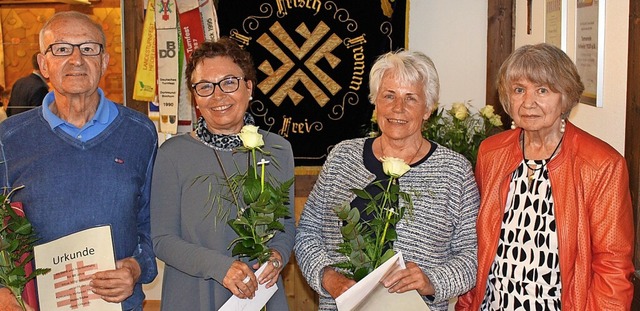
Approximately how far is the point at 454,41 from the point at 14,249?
3.52 metres

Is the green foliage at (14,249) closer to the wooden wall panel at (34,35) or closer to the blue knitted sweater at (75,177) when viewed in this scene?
the blue knitted sweater at (75,177)

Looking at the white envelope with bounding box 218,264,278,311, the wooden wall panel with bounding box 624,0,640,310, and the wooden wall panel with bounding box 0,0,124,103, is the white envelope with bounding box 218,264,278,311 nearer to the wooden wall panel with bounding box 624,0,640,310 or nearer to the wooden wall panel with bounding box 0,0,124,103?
the wooden wall panel with bounding box 624,0,640,310

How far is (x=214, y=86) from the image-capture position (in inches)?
90.7

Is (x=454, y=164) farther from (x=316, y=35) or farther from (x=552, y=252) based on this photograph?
(x=316, y=35)

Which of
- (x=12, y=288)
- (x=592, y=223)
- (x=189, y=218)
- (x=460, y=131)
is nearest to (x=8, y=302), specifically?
(x=12, y=288)

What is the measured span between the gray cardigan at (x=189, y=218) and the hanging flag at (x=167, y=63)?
2490mm

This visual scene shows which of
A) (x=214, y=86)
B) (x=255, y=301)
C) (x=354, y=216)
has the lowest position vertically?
(x=255, y=301)

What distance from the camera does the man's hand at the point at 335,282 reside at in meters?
2.18

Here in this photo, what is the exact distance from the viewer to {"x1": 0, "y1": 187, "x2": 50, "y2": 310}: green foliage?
208 centimetres

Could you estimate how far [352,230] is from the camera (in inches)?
82.0

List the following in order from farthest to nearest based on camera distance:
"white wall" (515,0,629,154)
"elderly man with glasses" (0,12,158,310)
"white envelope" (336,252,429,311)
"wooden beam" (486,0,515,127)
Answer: "wooden beam" (486,0,515,127) → "white wall" (515,0,629,154) → "elderly man with glasses" (0,12,158,310) → "white envelope" (336,252,429,311)

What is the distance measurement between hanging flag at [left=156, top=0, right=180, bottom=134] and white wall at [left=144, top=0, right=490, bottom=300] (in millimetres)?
1030

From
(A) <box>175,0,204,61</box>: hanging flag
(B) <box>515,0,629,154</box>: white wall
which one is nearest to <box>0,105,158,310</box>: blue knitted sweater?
(B) <box>515,0,629,154</box>: white wall

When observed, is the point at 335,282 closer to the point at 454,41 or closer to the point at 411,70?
the point at 411,70
